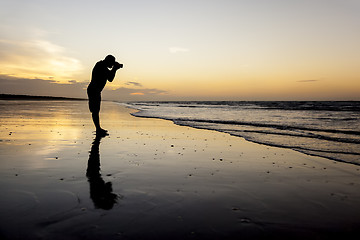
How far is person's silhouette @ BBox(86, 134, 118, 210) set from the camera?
2893 mm

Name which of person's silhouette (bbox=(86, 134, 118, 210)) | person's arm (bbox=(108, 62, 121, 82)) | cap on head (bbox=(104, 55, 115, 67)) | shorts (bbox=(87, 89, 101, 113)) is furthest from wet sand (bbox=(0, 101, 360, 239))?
cap on head (bbox=(104, 55, 115, 67))

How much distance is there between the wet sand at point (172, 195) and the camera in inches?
91.6

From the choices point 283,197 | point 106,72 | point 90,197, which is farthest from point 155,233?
point 106,72

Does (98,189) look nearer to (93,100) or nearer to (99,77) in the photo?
(93,100)

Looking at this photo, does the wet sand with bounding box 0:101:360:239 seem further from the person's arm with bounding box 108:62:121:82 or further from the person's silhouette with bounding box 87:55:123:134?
the person's arm with bounding box 108:62:121:82

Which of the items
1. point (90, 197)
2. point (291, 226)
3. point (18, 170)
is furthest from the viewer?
point (18, 170)

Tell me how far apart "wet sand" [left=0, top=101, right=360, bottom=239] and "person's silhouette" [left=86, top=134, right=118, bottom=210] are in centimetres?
1

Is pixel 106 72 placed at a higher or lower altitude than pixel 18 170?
higher

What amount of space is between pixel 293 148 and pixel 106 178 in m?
5.35

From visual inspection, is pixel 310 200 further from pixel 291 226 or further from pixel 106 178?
pixel 106 178

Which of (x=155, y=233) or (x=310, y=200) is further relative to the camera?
(x=310, y=200)

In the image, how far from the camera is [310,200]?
322cm

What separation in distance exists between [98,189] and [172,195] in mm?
970

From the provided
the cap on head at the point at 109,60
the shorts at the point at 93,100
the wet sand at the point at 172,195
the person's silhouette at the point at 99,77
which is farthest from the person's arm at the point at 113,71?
the wet sand at the point at 172,195
